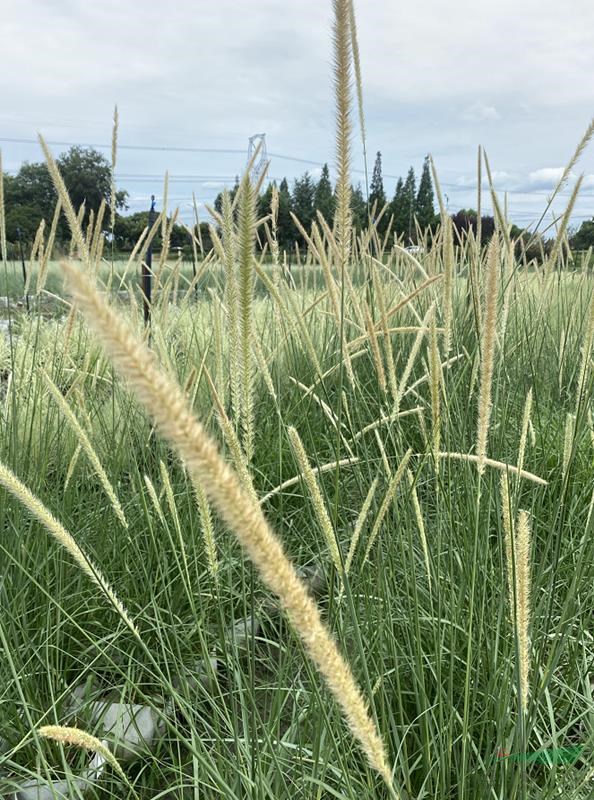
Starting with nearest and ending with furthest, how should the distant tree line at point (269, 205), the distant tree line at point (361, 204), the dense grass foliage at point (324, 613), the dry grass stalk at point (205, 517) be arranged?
the dry grass stalk at point (205, 517) < the dense grass foliage at point (324, 613) < the distant tree line at point (361, 204) < the distant tree line at point (269, 205)

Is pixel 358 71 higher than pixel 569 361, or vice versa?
pixel 358 71

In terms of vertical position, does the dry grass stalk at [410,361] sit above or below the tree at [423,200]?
below

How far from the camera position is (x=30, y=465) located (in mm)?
1747

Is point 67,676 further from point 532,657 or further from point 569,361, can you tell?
point 569,361

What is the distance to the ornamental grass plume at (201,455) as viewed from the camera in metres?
0.24

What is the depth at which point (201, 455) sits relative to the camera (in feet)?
0.87

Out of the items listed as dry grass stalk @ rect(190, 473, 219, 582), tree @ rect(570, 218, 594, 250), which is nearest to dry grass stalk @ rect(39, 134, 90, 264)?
dry grass stalk @ rect(190, 473, 219, 582)

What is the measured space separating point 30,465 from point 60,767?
30.8 inches

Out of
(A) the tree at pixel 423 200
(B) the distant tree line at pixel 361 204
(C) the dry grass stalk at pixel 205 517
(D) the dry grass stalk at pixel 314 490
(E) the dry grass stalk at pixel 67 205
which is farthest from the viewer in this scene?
(A) the tree at pixel 423 200

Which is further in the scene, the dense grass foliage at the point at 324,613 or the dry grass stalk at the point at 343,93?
the dense grass foliage at the point at 324,613

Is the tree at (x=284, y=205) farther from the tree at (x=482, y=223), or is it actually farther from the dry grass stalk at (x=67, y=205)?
the dry grass stalk at (x=67, y=205)

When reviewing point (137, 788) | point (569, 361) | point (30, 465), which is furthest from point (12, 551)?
point (569, 361)

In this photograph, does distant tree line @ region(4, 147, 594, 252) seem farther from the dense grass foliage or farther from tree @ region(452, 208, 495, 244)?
the dense grass foliage

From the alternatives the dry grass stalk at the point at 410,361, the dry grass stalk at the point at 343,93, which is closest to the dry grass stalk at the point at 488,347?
the dry grass stalk at the point at 410,361
